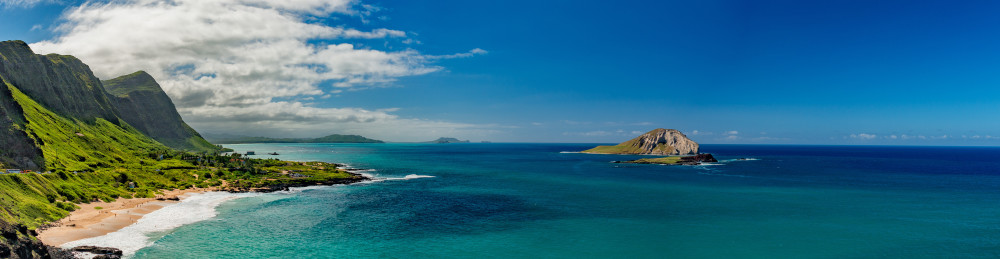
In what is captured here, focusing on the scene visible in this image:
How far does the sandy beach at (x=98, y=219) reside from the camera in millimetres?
53438

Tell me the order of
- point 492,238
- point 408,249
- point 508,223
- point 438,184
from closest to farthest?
point 408,249 < point 492,238 < point 508,223 < point 438,184

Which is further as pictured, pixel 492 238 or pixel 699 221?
pixel 699 221

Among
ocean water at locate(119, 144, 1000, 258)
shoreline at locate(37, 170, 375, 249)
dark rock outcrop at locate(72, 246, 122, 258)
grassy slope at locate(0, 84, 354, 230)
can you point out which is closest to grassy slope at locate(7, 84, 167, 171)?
grassy slope at locate(0, 84, 354, 230)

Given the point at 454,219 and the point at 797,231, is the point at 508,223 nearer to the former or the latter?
the point at 454,219

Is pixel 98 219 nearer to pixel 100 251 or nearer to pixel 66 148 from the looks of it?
pixel 100 251

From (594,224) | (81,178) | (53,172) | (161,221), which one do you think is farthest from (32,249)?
(594,224)

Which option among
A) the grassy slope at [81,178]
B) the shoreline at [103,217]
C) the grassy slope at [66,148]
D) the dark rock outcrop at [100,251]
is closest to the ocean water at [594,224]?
the dark rock outcrop at [100,251]

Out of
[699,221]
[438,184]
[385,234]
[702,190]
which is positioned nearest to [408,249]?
[385,234]

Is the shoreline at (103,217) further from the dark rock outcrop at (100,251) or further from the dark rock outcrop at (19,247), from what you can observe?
the dark rock outcrop at (19,247)

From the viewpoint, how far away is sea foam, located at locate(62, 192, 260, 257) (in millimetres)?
51344

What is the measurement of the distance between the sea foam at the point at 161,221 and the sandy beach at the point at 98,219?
5.03 feet

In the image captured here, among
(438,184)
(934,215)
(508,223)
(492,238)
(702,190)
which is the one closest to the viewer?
(492,238)

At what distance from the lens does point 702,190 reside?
110 metres

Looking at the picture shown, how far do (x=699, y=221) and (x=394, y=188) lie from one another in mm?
73408
